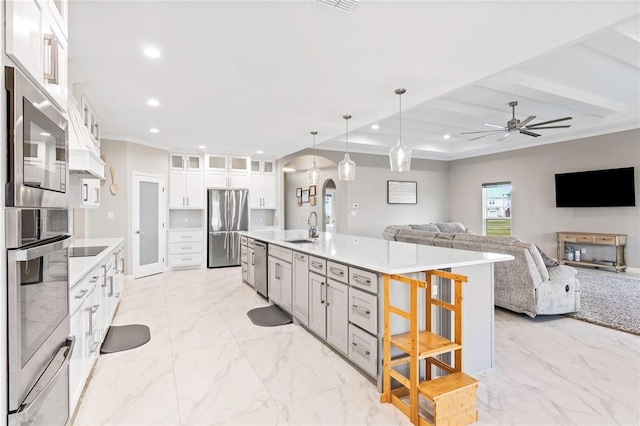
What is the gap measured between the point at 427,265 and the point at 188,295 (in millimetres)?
3807

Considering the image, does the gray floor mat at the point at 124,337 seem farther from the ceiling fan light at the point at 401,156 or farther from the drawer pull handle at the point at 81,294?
the ceiling fan light at the point at 401,156

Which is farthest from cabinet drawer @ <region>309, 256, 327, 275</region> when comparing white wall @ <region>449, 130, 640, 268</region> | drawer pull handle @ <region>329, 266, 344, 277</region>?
white wall @ <region>449, 130, 640, 268</region>

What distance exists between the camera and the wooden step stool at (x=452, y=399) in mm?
1786

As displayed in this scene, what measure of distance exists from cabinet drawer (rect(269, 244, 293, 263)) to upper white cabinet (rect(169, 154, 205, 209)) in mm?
3409

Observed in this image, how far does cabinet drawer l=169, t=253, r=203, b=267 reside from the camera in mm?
6592

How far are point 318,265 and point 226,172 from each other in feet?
16.1

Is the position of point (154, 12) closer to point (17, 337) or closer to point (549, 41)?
point (17, 337)

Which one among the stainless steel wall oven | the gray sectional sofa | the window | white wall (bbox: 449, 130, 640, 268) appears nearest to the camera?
the stainless steel wall oven

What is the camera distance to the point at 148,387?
Answer: 90.8 inches

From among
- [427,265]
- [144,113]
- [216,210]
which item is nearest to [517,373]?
[427,265]

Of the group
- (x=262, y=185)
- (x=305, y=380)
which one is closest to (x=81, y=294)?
(x=305, y=380)

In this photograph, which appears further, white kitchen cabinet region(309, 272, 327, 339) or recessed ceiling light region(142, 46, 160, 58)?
white kitchen cabinet region(309, 272, 327, 339)

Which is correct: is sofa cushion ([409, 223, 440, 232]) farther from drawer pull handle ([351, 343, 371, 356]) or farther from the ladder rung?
the ladder rung

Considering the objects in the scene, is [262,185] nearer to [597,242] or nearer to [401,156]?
[401,156]
